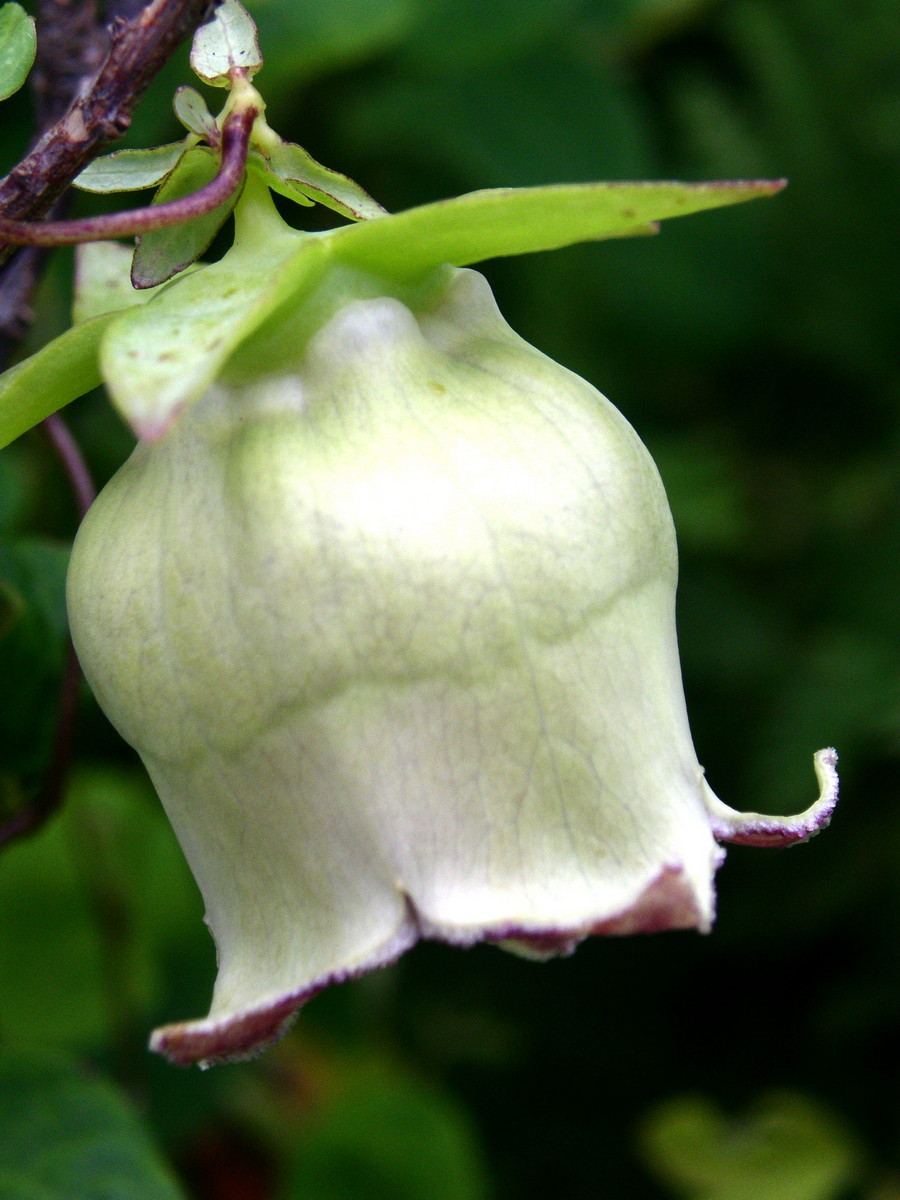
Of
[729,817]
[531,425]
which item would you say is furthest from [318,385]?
[729,817]

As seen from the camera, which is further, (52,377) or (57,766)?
(57,766)

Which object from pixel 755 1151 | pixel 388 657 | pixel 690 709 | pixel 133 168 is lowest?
pixel 755 1151

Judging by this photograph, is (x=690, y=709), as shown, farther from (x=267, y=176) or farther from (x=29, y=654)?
(x=267, y=176)

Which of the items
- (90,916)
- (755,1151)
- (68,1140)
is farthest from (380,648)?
(755,1151)

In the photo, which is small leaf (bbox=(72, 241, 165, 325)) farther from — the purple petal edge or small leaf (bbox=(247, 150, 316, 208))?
the purple petal edge

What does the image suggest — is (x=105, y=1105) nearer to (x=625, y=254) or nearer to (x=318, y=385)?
(x=318, y=385)

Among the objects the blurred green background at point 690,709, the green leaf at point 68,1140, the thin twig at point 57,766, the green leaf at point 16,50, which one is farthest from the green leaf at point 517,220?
the blurred green background at point 690,709

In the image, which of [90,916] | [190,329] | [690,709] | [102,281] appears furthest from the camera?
[690,709]
